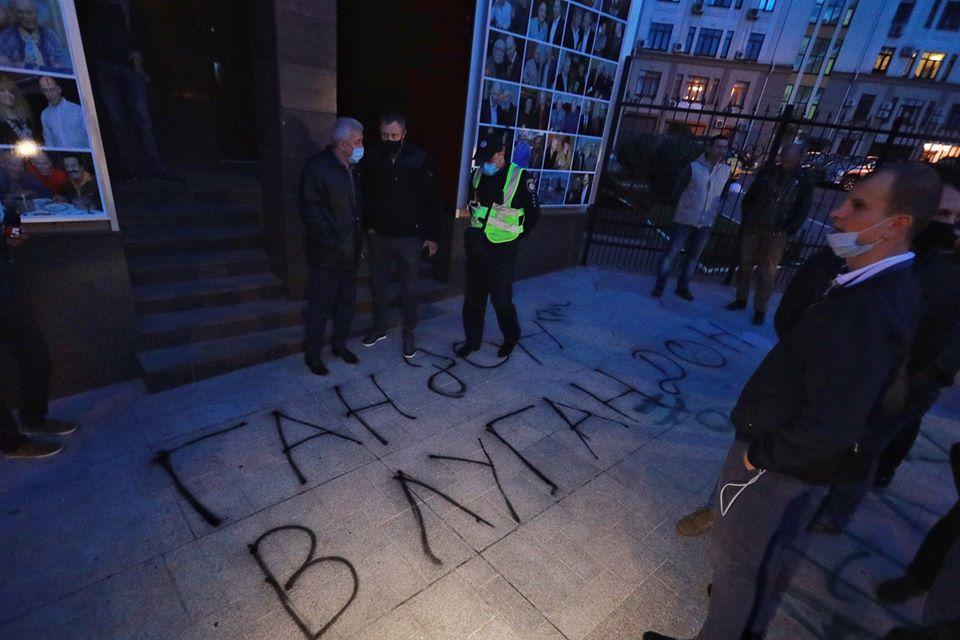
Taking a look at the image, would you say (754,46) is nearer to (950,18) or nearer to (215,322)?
(950,18)

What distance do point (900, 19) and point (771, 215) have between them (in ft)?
145

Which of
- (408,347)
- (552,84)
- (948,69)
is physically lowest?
(408,347)

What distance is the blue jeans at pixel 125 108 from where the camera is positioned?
4.67 meters

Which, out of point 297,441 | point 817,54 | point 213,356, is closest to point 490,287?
point 297,441

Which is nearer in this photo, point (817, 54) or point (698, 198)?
point (698, 198)

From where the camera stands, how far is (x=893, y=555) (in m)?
2.75

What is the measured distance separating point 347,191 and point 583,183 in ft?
13.6

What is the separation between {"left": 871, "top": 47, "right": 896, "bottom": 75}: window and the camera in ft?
114

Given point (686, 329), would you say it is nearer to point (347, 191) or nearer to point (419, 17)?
point (347, 191)

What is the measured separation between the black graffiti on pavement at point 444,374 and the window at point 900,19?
47.4 m

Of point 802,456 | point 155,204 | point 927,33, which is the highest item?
point 927,33

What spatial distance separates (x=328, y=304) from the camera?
3877mm

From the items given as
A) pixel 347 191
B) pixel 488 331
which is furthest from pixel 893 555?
pixel 347 191

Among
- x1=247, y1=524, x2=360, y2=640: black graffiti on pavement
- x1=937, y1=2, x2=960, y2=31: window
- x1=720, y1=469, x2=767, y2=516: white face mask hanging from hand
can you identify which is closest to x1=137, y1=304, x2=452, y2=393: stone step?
x1=247, y1=524, x2=360, y2=640: black graffiti on pavement
